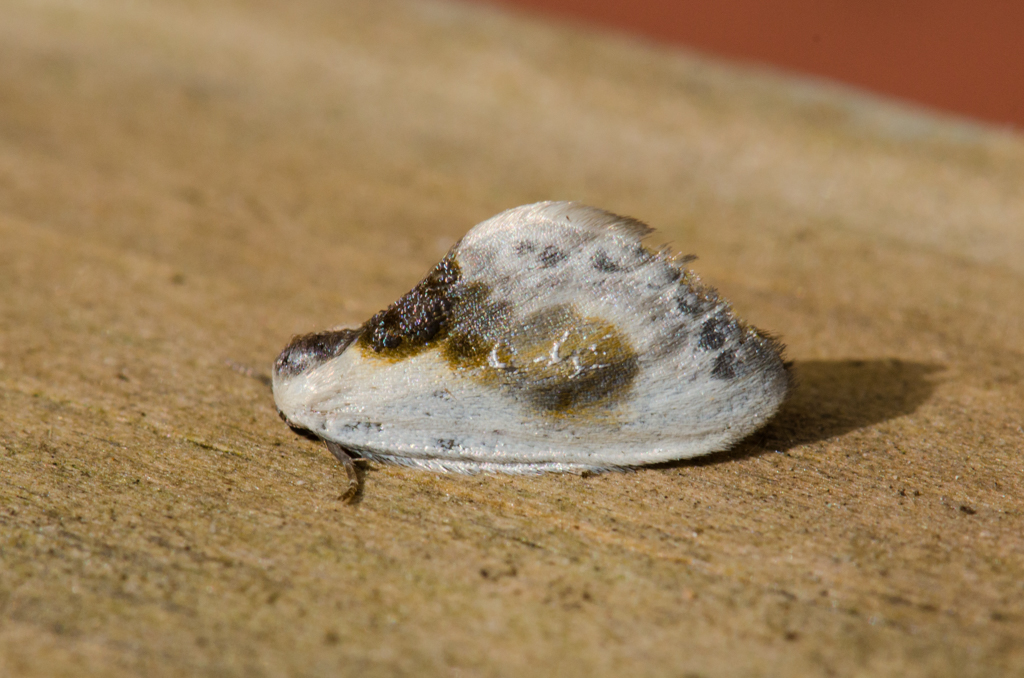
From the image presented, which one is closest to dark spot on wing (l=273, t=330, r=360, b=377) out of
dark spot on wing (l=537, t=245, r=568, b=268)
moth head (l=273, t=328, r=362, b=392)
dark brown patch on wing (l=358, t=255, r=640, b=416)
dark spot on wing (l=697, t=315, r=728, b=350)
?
→ moth head (l=273, t=328, r=362, b=392)

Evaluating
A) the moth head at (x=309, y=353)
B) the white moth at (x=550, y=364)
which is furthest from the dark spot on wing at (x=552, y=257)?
the moth head at (x=309, y=353)

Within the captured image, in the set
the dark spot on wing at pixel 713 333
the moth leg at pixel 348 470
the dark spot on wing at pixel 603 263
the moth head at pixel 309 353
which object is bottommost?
the moth leg at pixel 348 470

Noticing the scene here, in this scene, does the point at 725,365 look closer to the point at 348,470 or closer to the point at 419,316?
the point at 419,316

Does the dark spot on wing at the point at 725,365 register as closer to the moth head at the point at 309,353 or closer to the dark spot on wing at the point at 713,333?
the dark spot on wing at the point at 713,333

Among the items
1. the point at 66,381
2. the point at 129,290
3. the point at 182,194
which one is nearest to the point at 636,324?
the point at 66,381

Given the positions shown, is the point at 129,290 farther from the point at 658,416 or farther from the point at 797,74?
the point at 797,74

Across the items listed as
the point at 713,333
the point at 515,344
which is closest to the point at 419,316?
the point at 515,344

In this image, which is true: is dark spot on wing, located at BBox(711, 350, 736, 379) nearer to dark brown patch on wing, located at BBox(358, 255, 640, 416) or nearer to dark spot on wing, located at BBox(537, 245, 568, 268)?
dark brown patch on wing, located at BBox(358, 255, 640, 416)
